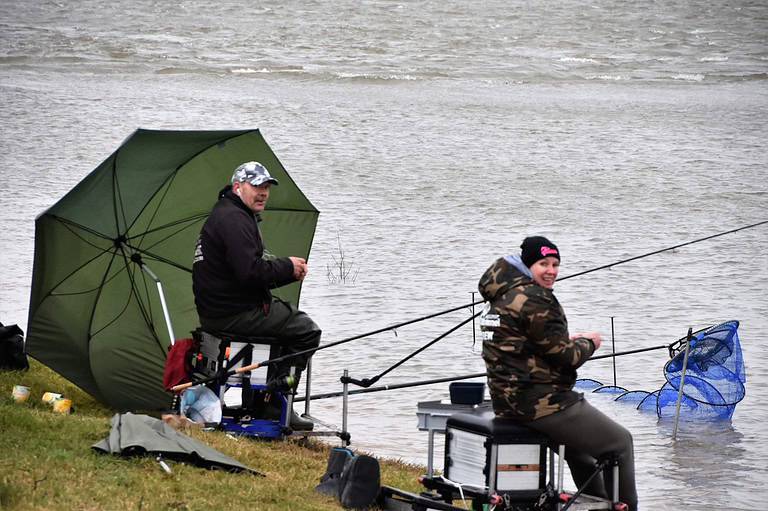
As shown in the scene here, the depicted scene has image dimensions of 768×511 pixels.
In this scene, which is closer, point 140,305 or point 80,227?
point 80,227

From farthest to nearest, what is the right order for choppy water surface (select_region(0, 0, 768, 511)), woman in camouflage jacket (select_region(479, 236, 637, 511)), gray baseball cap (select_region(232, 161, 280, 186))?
choppy water surface (select_region(0, 0, 768, 511)) → gray baseball cap (select_region(232, 161, 280, 186)) → woman in camouflage jacket (select_region(479, 236, 637, 511))

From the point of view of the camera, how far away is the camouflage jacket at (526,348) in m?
5.04

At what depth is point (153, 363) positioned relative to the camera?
303 inches

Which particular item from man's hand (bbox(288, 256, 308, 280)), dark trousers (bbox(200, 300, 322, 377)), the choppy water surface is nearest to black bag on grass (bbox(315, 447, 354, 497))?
dark trousers (bbox(200, 300, 322, 377))

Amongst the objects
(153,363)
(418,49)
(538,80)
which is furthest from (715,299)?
(418,49)

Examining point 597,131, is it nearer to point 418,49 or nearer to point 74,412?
point 418,49

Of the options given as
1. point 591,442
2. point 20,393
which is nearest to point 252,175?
point 20,393

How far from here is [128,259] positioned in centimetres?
756

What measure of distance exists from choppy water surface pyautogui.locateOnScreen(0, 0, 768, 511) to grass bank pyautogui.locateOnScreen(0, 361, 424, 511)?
1758 millimetres

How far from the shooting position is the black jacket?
6.53 meters

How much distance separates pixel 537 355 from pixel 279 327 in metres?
2.00

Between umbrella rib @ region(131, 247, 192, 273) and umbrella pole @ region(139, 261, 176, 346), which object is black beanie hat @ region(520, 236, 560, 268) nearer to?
umbrella pole @ region(139, 261, 176, 346)

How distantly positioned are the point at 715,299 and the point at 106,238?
6421 millimetres

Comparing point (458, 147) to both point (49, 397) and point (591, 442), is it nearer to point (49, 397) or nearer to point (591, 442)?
point (49, 397)
